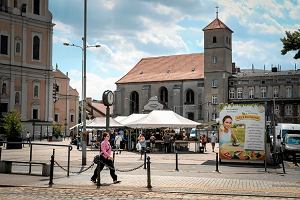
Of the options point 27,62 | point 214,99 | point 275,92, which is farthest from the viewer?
point 214,99

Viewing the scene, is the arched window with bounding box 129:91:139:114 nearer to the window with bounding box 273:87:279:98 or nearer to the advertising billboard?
the window with bounding box 273:87:279:98

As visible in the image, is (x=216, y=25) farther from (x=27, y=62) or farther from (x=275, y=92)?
(x=27, y=62)

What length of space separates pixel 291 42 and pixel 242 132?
65.9ft

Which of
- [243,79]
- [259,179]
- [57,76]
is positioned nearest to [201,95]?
[243,79]

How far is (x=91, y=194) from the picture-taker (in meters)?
14.2

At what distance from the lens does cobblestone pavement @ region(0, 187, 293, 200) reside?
1359 centimetres

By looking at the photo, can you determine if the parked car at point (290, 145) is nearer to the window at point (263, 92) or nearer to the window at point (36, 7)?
the window at point (36, 7)

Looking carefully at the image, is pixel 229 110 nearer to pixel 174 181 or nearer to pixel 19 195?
pixel 174 181

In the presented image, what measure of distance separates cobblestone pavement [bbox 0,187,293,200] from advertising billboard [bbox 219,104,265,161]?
40.4 feet

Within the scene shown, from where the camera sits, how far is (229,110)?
86.6ft

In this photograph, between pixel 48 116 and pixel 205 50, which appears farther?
pixel 205 50

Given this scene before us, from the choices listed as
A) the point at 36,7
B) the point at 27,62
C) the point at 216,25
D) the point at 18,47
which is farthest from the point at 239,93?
the point at 18,47

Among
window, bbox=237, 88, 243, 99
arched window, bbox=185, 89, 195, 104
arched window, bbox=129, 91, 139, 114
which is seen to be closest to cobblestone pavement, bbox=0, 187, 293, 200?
window, bbox=237, 88, 243, 99

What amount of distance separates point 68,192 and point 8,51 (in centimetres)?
6107
